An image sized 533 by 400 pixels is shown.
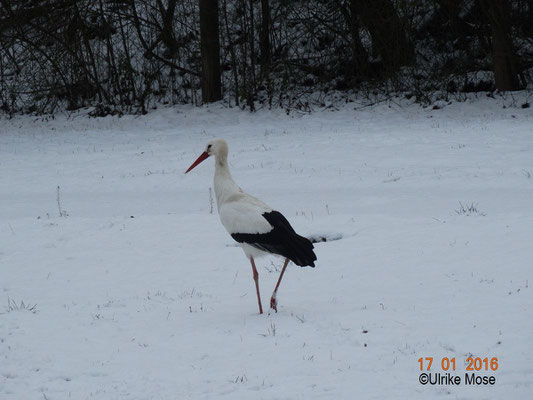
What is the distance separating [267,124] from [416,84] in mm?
4783

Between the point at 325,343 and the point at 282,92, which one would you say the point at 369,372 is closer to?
the point at 325,343

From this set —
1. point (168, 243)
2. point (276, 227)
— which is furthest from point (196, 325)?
point (168, 243)

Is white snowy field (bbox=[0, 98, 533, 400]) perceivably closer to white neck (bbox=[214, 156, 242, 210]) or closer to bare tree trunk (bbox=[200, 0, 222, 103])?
white neck (bbox=[214, 156, 242, 210])

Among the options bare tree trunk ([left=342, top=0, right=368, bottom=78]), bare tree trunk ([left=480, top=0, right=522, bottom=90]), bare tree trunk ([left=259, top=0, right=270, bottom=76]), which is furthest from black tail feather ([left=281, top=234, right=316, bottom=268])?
bare tree trunk ([left=259, top=0, right=270, bottom=76])

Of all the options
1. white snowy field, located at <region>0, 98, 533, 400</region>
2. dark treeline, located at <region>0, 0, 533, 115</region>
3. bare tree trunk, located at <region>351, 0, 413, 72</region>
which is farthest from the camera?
bare tree trunk, located at <region>351, 0, 413, 72</region>

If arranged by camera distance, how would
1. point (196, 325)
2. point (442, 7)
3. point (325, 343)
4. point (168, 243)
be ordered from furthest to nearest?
point (442, 7) < point (168, 243) < point (196, 325) < point (325, 343)

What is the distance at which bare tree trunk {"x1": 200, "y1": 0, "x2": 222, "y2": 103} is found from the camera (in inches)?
935

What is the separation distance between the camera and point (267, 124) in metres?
22.2

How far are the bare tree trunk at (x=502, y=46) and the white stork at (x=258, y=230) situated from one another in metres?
15.4

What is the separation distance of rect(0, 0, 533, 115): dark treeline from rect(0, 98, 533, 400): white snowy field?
228 inches

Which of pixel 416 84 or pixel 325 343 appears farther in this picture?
pixel 416 84

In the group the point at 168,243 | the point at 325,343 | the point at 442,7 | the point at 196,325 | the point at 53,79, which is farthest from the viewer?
the point at 53,79

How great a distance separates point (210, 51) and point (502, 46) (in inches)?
356

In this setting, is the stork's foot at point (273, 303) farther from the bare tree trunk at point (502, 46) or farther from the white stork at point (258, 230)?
the bare tree trunk at point (502, 46)
